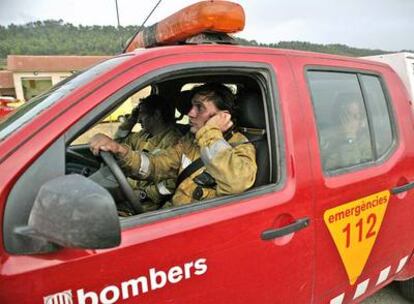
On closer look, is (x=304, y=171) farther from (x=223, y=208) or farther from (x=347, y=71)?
(x=347, y=71)

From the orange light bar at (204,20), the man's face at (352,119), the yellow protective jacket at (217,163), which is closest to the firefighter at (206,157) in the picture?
the yellow protective jacket at (217,163)

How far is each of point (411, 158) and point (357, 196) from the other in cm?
57

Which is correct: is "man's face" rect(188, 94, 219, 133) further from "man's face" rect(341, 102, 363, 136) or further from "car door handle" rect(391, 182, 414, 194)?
"car door handle" rect(391, 182, 414, 194)

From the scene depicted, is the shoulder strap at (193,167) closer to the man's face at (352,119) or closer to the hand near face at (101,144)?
the hand near face at (101,144)

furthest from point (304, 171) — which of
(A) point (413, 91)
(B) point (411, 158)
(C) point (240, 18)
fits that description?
(A) point (413, 91)

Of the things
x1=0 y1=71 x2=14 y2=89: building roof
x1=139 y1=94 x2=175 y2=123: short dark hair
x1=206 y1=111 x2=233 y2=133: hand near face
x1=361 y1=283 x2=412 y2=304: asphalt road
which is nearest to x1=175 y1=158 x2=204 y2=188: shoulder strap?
x1=206 y1=111 x2=233 y2=133: hand near face

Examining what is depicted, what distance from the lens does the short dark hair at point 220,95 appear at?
207 cm

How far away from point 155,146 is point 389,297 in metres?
2.05

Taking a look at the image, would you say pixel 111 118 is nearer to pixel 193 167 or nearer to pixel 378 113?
pixel 193 167

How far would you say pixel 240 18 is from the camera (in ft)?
5.77

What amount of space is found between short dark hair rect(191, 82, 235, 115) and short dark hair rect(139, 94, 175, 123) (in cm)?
87

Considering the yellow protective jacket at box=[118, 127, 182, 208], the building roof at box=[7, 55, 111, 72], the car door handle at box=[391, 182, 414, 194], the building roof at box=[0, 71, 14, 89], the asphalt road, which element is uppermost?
the building roof at box=[7, 55, 111, 72]

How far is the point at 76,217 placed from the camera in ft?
3.35

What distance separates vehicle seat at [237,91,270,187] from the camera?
1786mm
